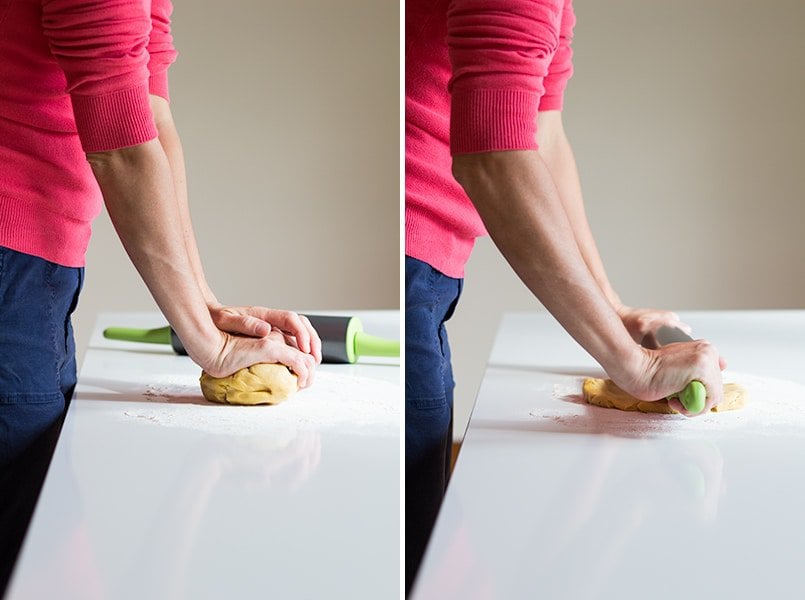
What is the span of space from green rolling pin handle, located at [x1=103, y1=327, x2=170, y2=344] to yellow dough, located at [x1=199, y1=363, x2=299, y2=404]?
0.12 m

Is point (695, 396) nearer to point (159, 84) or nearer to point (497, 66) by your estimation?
point (497, 66)

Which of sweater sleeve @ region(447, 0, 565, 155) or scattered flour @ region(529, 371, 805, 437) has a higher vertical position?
sweater sleeve @ region(447, 0, 565, 155)

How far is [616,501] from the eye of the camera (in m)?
0.57

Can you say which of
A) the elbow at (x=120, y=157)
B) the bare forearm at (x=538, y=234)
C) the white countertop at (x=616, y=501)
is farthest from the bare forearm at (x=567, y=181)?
the elbow at (x=120, y=157)

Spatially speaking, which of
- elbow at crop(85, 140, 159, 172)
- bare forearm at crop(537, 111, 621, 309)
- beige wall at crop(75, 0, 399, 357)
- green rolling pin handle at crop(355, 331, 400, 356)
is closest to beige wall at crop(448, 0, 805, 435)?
bare forearm at crop(537, 111, 621, 309)

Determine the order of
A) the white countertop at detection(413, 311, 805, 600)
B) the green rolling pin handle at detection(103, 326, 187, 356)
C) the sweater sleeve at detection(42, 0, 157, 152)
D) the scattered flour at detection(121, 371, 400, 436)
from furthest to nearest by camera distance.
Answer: the green rolling pin handle at detection(103, 326, 187, 356), the scattered flour at detection(121, 371, 400, 436), the sweater sleeve at detection(42, 0, 157, 152), the white countertop at detection(413, 311, 805, 600)

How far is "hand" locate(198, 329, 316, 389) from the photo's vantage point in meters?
0.77

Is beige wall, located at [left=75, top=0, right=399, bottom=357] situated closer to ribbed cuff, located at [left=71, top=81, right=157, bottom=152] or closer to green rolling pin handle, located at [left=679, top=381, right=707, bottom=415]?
ribbed cuff, located at [left=71, top=81, right=157, bottom=152]

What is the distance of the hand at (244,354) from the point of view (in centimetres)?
77

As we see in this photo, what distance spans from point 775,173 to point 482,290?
912mm

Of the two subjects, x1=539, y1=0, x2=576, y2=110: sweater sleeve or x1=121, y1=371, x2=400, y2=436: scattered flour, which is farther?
x1=539, y1=0, x2=576, y2=110: sweater sleeve

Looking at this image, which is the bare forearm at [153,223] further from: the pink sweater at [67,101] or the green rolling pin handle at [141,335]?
the green rolling pin handle at [141,335]

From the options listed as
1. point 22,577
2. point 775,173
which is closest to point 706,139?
point 775,173

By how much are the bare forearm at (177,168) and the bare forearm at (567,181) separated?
1.42 feet
